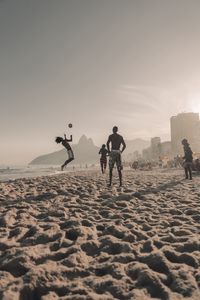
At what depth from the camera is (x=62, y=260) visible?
15.6ft

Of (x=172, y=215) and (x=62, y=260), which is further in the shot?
(x=172, y=215)

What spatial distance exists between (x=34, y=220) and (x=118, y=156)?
6.39 m

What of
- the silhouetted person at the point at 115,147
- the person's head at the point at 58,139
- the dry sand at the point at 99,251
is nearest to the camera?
the dry sand at the point at 99,251

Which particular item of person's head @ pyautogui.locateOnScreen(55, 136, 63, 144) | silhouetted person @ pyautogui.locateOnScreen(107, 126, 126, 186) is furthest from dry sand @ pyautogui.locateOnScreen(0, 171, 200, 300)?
person's head @ pyautogui.locateOnScreen(55, 136, 63, 144)

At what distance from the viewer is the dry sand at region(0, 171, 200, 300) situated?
156 inches

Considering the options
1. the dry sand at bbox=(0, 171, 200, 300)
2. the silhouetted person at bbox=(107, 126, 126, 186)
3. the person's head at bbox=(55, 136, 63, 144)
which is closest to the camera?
the dry sand at bbox=(0, 171, 200, 300)

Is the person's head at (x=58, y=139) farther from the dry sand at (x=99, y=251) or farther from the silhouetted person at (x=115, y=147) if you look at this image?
the dry sand at (x=99, y=251)

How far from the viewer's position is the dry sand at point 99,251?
3.96 meters

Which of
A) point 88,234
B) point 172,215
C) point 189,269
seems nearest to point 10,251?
point 88,234

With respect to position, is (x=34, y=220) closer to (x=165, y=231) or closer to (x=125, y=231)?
(x=125, y=231)

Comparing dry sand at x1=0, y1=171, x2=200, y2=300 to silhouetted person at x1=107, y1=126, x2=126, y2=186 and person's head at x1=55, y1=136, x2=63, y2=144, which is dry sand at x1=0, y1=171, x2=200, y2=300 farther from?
person's head at x1=55, y1=136, x2=63, y2=144

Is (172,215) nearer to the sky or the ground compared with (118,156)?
nearer to the ground

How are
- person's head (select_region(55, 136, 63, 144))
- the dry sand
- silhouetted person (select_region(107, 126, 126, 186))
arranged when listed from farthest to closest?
person's head (select_region(55, 136, 63, 144))
silhouetted person (select_region(107, 126, 126, 186))
the dry sand

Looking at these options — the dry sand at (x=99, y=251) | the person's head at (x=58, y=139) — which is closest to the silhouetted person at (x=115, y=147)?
the person's head at (x=58, y=139)
